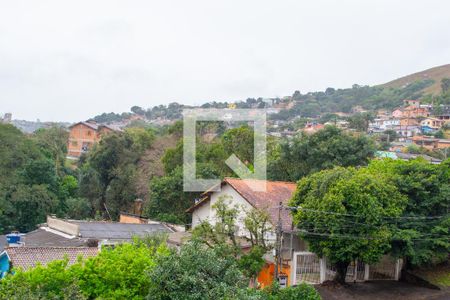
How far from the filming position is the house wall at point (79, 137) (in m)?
66.0

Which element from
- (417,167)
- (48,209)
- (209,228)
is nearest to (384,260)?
(417,167)

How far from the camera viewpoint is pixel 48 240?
21.6 metres

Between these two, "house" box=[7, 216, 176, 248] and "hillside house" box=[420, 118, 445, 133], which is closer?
"house" box=[7, 216, 176, 248]

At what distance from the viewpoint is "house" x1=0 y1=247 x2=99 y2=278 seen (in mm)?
14333

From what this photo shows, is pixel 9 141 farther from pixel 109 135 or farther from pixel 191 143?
pixel 191 143

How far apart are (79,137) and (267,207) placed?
53167mm

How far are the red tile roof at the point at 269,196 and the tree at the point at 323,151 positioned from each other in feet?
16.8

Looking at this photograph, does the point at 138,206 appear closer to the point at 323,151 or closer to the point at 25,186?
the point at 25,186

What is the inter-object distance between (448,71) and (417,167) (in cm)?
12785

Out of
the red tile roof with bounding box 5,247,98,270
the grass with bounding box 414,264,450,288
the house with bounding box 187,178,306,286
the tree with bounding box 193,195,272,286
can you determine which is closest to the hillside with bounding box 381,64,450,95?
the grass with bounding box 414,264,450,288

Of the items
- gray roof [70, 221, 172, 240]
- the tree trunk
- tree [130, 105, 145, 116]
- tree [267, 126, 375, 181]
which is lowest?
the tree trunk

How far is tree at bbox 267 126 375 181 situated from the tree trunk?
28.1ft

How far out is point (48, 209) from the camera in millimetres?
31688

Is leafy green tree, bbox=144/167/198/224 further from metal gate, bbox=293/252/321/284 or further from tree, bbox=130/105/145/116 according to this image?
tree, bbox=130/105/145/116
